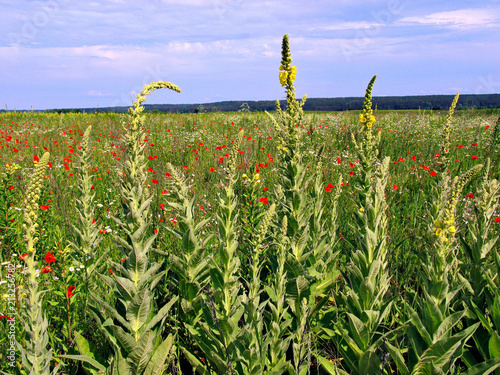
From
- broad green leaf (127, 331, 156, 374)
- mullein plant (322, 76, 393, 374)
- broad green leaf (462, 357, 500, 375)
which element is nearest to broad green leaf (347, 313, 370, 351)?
mullein plant (322, 76, 393, 374)

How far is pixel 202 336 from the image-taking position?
2270 millimetres

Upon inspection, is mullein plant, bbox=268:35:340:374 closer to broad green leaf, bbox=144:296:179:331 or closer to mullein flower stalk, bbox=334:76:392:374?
mullein flower stalk, bbox=334:76:392:374

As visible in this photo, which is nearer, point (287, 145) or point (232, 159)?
point (232, 159)

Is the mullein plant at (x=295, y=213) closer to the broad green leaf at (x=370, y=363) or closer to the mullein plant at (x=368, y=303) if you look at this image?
the mullein plant at (x=368, y=303)

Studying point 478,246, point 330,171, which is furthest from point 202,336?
point 330,171

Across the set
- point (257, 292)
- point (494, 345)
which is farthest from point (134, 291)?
point (494, 345)

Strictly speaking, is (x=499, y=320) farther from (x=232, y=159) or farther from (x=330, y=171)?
(x=330, y=171)

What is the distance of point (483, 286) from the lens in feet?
7.10

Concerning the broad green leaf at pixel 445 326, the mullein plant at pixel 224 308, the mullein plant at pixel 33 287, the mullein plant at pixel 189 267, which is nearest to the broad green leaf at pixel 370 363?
the broad green leaf at pixel 445 326

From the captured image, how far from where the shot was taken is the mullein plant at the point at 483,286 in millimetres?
1891

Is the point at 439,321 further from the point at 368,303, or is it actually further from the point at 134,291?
the point at 134,291

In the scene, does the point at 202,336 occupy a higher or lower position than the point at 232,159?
lower

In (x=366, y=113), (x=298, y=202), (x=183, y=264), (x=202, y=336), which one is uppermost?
(x=366, y=113)

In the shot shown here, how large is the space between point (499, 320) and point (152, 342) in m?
2.05
